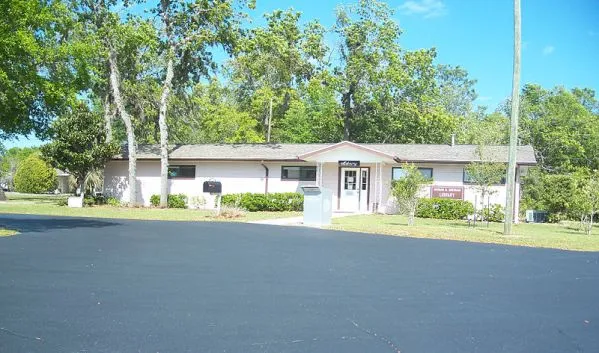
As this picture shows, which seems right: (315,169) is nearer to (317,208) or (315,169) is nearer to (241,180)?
(241,180)

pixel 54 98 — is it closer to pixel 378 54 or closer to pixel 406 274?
pixel 406 274

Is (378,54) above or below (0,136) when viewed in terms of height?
above

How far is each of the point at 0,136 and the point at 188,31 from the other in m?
11.4

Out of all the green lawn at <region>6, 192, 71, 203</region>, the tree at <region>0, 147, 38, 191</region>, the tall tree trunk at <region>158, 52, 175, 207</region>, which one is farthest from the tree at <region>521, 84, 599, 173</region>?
the tree at <region>0, 147, 38, 191</region>

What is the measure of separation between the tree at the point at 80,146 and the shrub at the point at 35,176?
27891 mm

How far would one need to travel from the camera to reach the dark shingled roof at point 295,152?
85.4 feet

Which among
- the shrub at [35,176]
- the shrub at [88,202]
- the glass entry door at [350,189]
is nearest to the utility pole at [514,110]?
the glass entry door at [350,189]

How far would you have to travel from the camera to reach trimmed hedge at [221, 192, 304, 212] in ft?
87.8

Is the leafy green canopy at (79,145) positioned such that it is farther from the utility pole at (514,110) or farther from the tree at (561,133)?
the tree at (561,133)

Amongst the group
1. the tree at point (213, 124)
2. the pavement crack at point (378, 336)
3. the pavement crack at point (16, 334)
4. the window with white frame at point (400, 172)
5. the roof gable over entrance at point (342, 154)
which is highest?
the tree at point (213, 124)

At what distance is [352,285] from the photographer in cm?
804

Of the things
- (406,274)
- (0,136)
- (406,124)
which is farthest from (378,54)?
(406,274)

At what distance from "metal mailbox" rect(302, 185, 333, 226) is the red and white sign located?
860 cm

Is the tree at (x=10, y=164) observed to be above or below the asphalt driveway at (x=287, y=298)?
above
